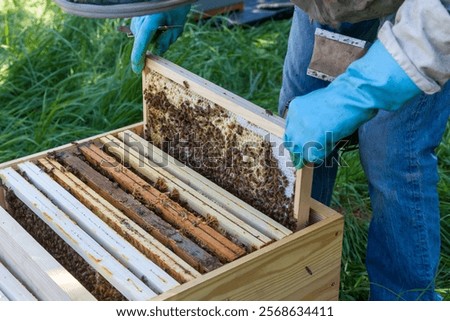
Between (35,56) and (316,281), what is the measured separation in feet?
7.21

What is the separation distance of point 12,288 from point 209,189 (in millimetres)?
623

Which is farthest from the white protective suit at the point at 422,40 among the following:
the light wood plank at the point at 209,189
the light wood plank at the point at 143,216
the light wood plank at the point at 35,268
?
the light wood plank at the point at 35,268

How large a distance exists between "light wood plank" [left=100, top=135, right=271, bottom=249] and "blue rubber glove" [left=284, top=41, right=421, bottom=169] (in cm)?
22

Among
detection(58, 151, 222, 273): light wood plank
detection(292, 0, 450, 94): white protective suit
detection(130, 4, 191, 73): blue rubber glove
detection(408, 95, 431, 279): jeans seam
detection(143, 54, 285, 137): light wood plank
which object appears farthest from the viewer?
detection(130, 4, 191, 73): blue rubber glove

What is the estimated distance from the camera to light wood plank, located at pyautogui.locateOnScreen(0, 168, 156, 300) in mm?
1835

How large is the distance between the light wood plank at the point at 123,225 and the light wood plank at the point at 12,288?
0.96 ft

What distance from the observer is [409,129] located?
86.4 inches

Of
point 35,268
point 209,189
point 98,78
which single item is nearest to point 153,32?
point 209,189

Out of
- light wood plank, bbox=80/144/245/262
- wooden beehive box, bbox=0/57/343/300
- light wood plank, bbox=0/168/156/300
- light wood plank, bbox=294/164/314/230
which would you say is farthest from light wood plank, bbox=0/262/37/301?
light wood plank, bbox=294/164/314/230

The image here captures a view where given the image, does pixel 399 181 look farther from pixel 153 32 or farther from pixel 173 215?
pixel 153 32

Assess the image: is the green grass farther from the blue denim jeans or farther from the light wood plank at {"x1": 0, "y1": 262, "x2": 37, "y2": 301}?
the light wood plank at {"x1": 0, "y1": 262, "x2": 37, "y2": 301}
